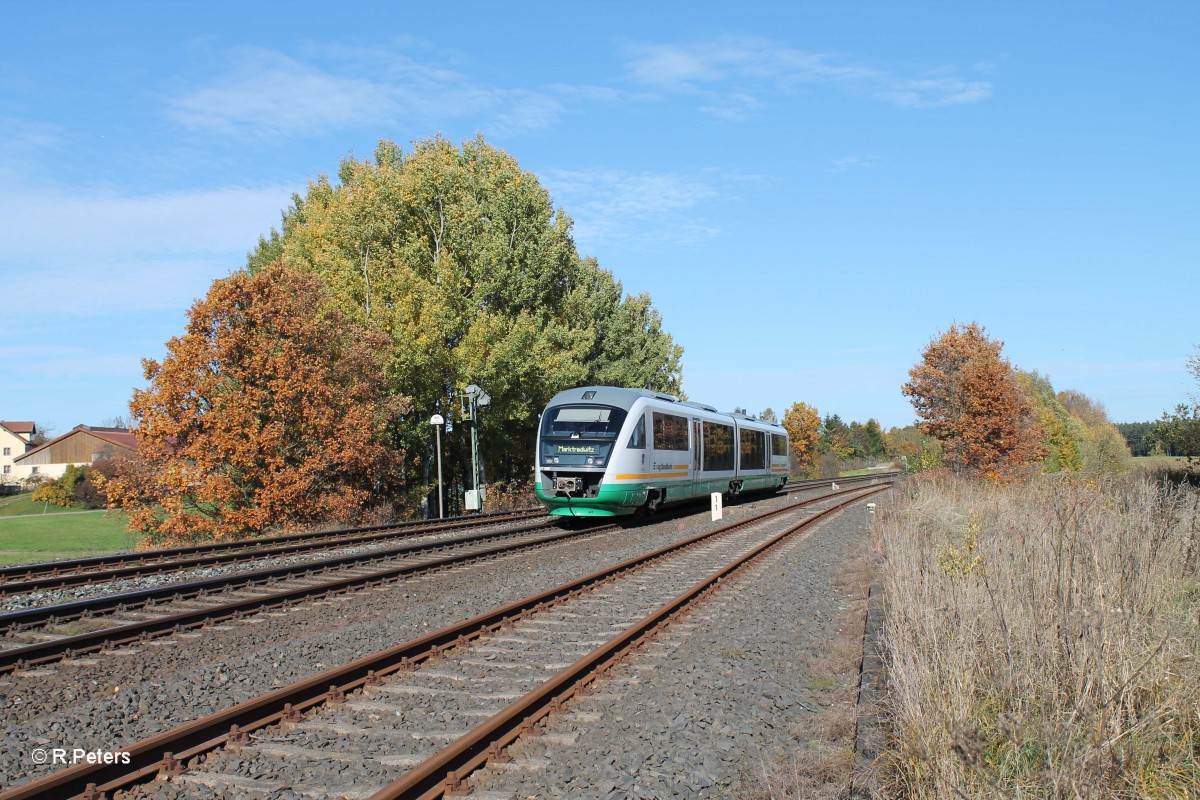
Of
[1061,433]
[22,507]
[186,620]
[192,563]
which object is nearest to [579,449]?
[192,563]

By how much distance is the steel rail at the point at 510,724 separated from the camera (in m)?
4.59

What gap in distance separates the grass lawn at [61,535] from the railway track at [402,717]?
63.6ft

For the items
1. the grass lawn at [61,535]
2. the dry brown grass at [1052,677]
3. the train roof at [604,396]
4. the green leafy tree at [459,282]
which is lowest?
the grass lawn at [61,535]

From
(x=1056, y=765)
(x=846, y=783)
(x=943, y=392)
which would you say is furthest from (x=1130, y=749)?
(x=943, y=392)

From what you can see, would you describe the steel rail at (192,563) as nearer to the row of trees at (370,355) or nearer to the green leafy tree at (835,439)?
the row of trees at (370,355)

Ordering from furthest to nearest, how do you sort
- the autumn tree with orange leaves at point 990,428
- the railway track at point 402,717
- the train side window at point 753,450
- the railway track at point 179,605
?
the autumn tree with orange leaves at point 990,428, the train side window at point 753,450, the railway track at point 179,605, the railway track at point 402,717

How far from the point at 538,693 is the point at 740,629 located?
11.9 ft

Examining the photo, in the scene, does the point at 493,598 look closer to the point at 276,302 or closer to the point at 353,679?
the point at 353,679

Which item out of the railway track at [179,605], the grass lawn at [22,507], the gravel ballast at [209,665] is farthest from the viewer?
the grass lawn at [22,507]

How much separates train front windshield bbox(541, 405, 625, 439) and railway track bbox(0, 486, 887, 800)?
9.74 metres

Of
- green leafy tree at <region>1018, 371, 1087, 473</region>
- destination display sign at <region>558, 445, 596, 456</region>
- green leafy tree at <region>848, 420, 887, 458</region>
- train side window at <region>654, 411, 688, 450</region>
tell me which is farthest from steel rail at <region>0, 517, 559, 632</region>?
green leafy tree at <region>848, 420, 887, 458</region>

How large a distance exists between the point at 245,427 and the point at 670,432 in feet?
38.0

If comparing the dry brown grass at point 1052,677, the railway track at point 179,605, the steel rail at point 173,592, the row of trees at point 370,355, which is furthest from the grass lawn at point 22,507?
the dry brown grass at point 1052,677

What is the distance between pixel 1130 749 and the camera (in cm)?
386
